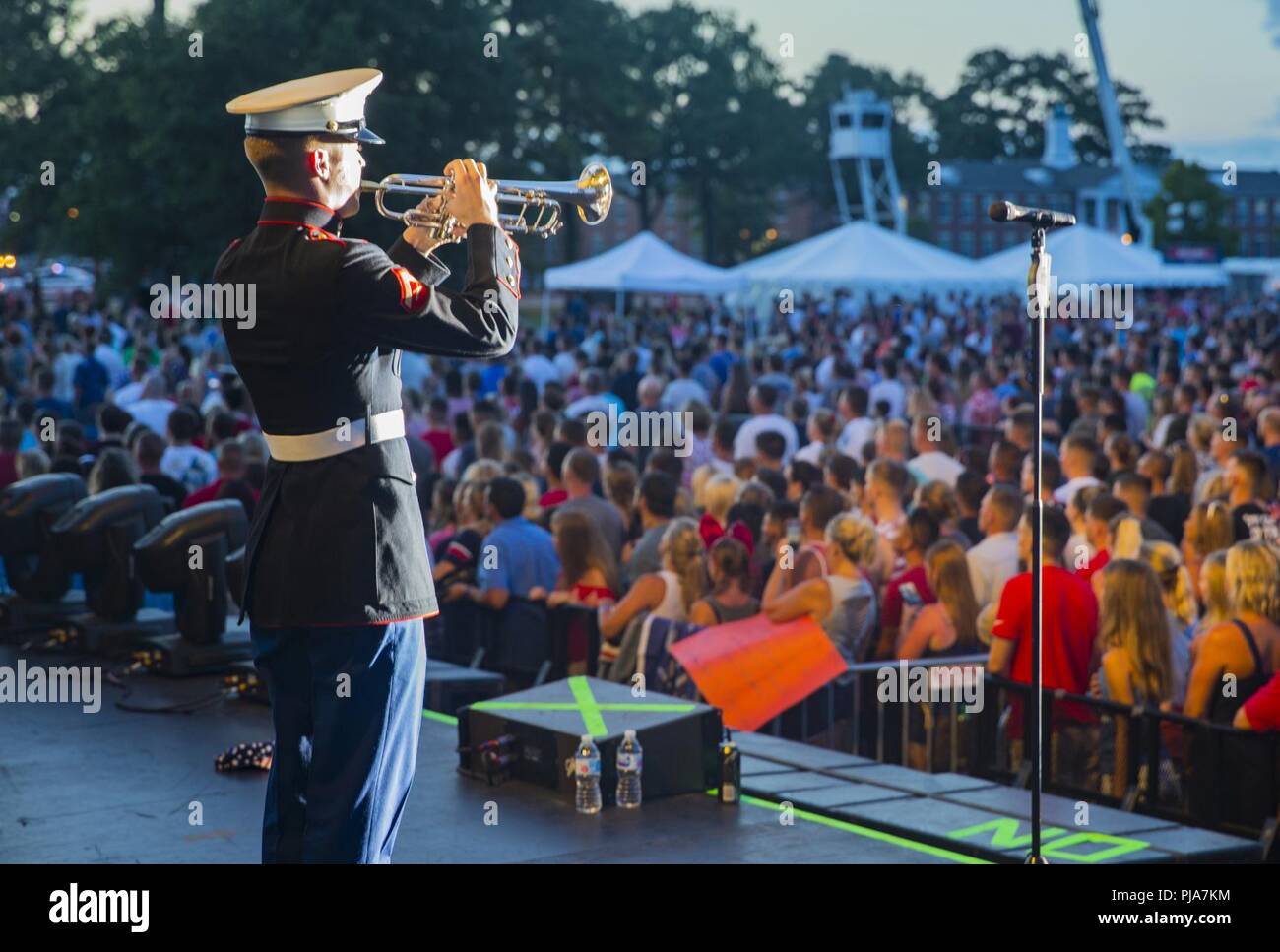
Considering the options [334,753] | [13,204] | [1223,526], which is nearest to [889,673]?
[1223,526]

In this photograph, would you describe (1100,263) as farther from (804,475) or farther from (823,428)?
(804,475)

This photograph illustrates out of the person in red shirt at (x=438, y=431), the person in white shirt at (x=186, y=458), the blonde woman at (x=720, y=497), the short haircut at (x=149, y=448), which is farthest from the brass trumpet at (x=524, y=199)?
the person in red shirt at (x=438, y=431)

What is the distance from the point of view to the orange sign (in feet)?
20.7

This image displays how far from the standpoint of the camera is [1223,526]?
6.75 metres

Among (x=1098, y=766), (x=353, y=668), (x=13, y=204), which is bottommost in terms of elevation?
(x=1098, y=766)

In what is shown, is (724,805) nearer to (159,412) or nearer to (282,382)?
(282,382)

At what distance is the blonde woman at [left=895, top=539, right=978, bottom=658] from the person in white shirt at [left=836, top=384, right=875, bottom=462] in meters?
3.99

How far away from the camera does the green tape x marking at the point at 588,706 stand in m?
5.02

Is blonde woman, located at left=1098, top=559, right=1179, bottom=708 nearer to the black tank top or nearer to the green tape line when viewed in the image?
the black tank top

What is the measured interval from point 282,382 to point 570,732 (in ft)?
6.38

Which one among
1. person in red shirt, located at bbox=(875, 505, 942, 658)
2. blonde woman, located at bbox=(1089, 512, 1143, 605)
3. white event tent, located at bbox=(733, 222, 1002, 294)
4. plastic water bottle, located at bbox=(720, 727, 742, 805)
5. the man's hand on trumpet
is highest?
white event tent, located at bbox=(733, 222, 1002, 294)

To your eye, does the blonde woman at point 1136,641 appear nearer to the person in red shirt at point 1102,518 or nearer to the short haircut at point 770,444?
the person in red shirt at point 1102,518

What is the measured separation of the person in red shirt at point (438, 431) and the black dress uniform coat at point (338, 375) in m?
7.92

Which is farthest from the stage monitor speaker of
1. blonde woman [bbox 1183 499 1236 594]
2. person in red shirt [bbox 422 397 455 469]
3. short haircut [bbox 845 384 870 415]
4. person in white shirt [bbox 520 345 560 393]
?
person in white shirt [bbox 520 345 560 393]
